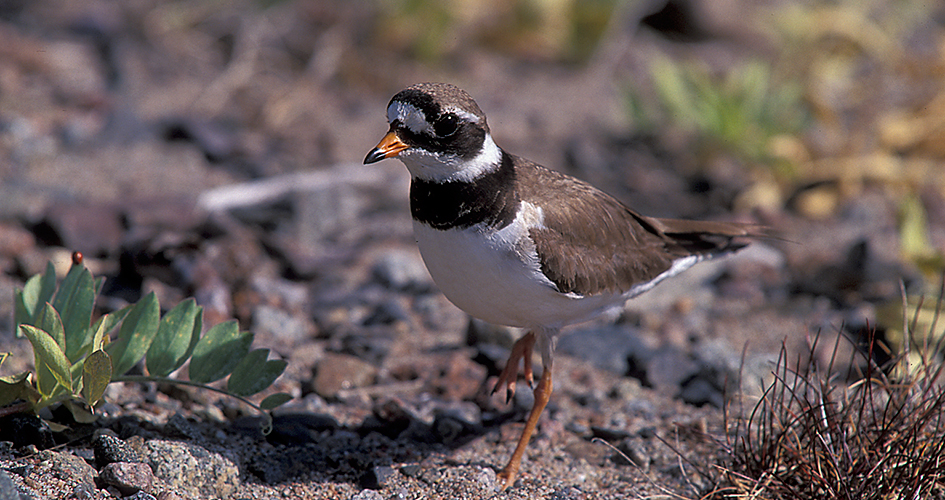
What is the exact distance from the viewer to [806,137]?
7.00 m

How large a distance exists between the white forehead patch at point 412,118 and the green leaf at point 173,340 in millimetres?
1048

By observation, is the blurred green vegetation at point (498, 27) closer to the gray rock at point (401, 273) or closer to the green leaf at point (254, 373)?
the gray rock at point (401, 273)

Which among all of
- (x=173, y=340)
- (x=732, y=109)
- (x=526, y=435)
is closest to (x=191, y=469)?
(x=173, y=340)

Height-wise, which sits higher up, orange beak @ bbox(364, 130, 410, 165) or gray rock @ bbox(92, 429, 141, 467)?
orange beak @ bbox(364, 130, 410, 165)

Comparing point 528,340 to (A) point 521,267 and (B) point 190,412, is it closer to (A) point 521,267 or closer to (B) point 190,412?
(A) point 521,267

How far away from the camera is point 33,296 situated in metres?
3.21

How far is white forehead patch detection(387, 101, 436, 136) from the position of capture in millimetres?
3260

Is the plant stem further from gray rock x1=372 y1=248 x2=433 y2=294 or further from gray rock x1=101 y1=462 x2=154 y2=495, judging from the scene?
gray rock x1=372 y1=248 x2=433 y2=294

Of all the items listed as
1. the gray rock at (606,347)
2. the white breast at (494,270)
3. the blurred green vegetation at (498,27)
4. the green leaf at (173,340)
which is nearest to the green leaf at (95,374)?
the green leaf at (173,340)

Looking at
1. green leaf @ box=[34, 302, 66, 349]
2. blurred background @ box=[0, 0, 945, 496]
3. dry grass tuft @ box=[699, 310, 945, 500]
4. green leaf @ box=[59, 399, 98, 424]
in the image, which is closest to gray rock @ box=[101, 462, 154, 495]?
green leaf @ box=[59, 399, 98, 424]

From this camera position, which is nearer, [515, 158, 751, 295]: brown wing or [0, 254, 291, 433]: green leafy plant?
[0, 254, 291, 433]: green leafy plant

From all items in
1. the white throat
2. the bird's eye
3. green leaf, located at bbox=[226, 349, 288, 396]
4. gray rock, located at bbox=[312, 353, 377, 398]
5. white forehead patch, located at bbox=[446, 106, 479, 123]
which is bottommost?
gray rock, located at bbox=[312, 353, 377, 398]

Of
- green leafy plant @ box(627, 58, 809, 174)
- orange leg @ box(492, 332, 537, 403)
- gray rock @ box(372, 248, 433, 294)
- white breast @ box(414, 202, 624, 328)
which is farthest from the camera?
green leafy plant @ box(627, 58, 809, 174)

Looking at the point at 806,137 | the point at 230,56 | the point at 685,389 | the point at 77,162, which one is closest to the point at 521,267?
the point at 685,389
